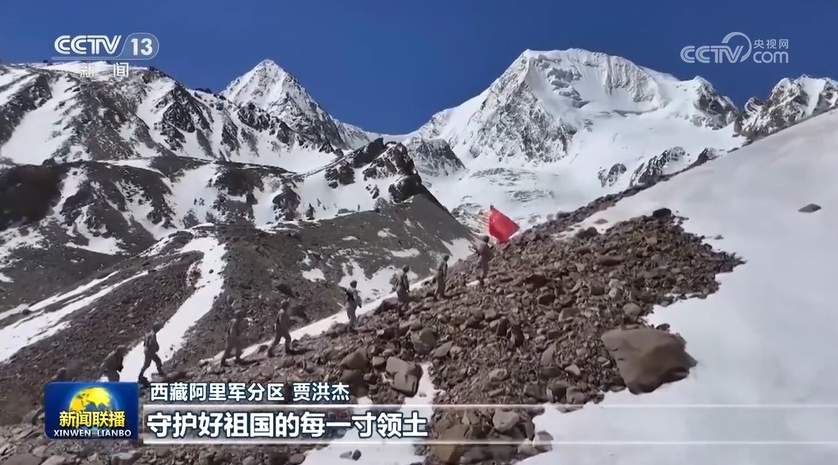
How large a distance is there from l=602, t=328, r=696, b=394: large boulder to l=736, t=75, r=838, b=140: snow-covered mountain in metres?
104

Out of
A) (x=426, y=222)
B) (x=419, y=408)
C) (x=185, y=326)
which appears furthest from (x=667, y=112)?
(x=419, y=408)

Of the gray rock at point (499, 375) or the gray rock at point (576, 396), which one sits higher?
the gray rock at point (499, 375)

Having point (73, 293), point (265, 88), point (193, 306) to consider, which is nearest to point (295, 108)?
point (265, 88)

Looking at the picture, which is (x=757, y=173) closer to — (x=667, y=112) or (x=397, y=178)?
(x=397, y=178)

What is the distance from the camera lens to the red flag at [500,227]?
1662 centimetres

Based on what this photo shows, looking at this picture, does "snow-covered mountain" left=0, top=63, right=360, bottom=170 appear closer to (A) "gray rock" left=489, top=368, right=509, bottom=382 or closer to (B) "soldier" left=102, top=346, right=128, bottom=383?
(B) "soldier" left=102, top=346, right=128, bottom=383

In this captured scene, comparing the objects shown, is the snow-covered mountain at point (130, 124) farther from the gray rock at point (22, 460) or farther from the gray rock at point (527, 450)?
the gray rock at point (527, 450)

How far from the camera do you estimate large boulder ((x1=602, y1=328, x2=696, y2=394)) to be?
397 inches

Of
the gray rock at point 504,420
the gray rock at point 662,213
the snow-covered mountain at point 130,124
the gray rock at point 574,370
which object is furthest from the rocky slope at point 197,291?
the snow-covered mountain at point 130,124

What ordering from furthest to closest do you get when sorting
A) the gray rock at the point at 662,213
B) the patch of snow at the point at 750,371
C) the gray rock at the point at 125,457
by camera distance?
the gray rock at the point at 662,213
the gray rock at the point at 125,457
the patch of snow at the point at 750,371

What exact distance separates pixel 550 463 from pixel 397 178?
68.0 m

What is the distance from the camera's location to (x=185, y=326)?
1064 inches

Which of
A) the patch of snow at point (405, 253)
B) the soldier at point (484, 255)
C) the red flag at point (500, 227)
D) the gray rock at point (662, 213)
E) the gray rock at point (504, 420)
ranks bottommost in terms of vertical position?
the gray rock at point (504, 420)

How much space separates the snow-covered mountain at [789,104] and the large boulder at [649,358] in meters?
104
